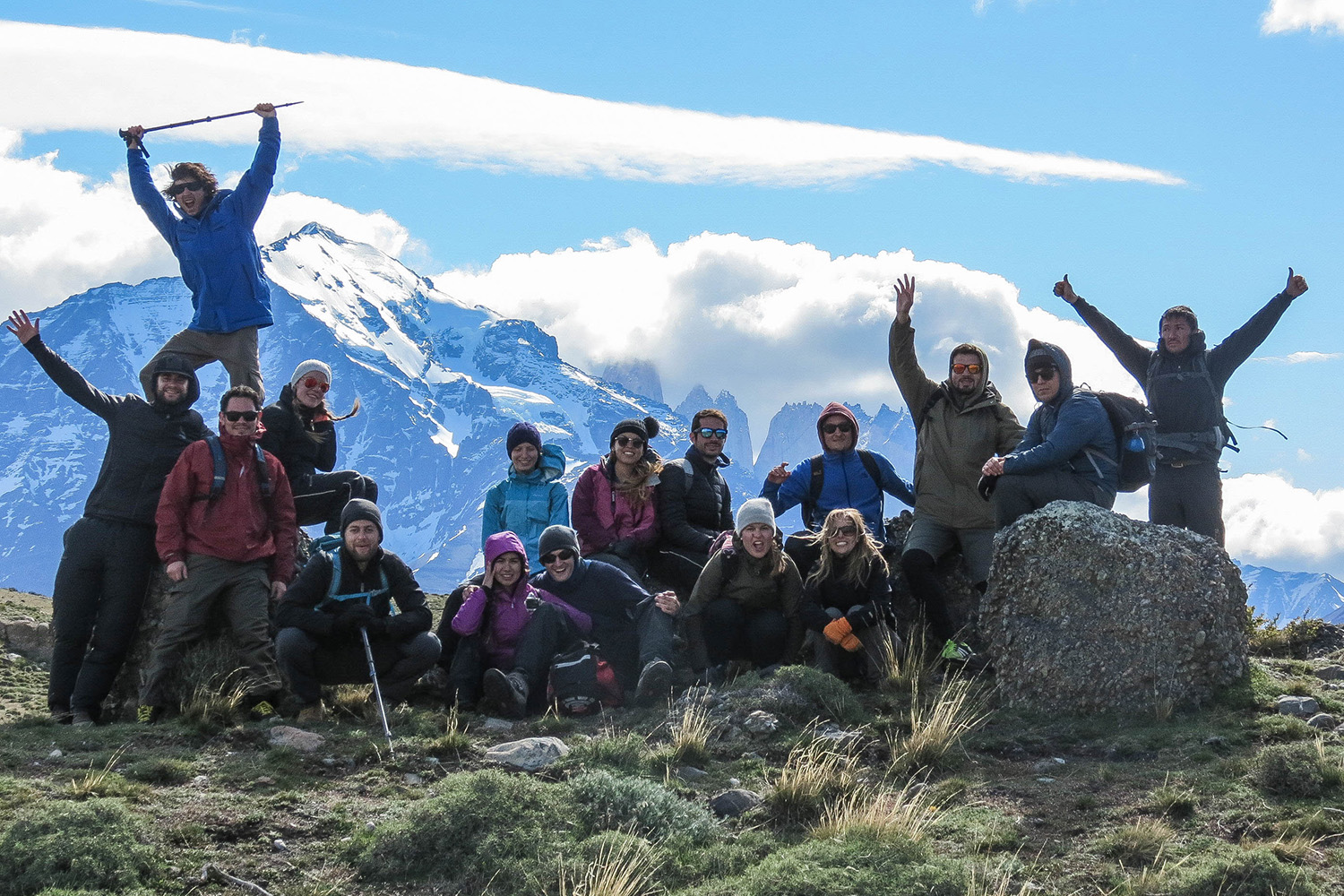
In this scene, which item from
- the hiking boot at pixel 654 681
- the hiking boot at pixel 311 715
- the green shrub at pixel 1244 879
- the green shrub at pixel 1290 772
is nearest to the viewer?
the green shrub at pixel 1244 879

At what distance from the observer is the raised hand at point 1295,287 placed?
1168 centimetres

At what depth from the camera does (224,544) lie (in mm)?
10195

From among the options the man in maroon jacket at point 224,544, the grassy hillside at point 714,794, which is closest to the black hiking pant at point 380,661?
the man in maroon jacket at point 224,544

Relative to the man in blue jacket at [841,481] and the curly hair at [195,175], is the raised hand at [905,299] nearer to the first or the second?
the man in blue jacket at [841,481]

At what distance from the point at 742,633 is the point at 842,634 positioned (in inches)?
36.9

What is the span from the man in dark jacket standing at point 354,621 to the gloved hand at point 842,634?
10.8ft

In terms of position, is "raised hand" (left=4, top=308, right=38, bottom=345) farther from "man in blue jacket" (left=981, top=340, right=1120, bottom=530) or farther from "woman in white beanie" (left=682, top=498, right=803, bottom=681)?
"man in blue jacket" (left=981, top=340, right=1120, bottom=530)

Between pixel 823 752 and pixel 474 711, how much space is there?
337cm

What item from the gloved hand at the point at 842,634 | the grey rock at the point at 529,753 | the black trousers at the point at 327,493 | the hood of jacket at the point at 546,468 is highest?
the hood of jacket at the point at 546,468

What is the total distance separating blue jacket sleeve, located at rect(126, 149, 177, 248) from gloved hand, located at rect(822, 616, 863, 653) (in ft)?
23.2

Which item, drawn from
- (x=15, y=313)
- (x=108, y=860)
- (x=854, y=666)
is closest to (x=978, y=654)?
(x=854, y=666)

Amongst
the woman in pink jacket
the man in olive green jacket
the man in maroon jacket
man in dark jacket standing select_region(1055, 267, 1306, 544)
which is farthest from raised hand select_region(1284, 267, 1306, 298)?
the man in maroon jacket

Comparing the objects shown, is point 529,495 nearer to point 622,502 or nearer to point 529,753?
point 622,502

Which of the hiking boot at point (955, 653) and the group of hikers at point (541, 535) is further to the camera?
the hiking boot at point (955, 653)
